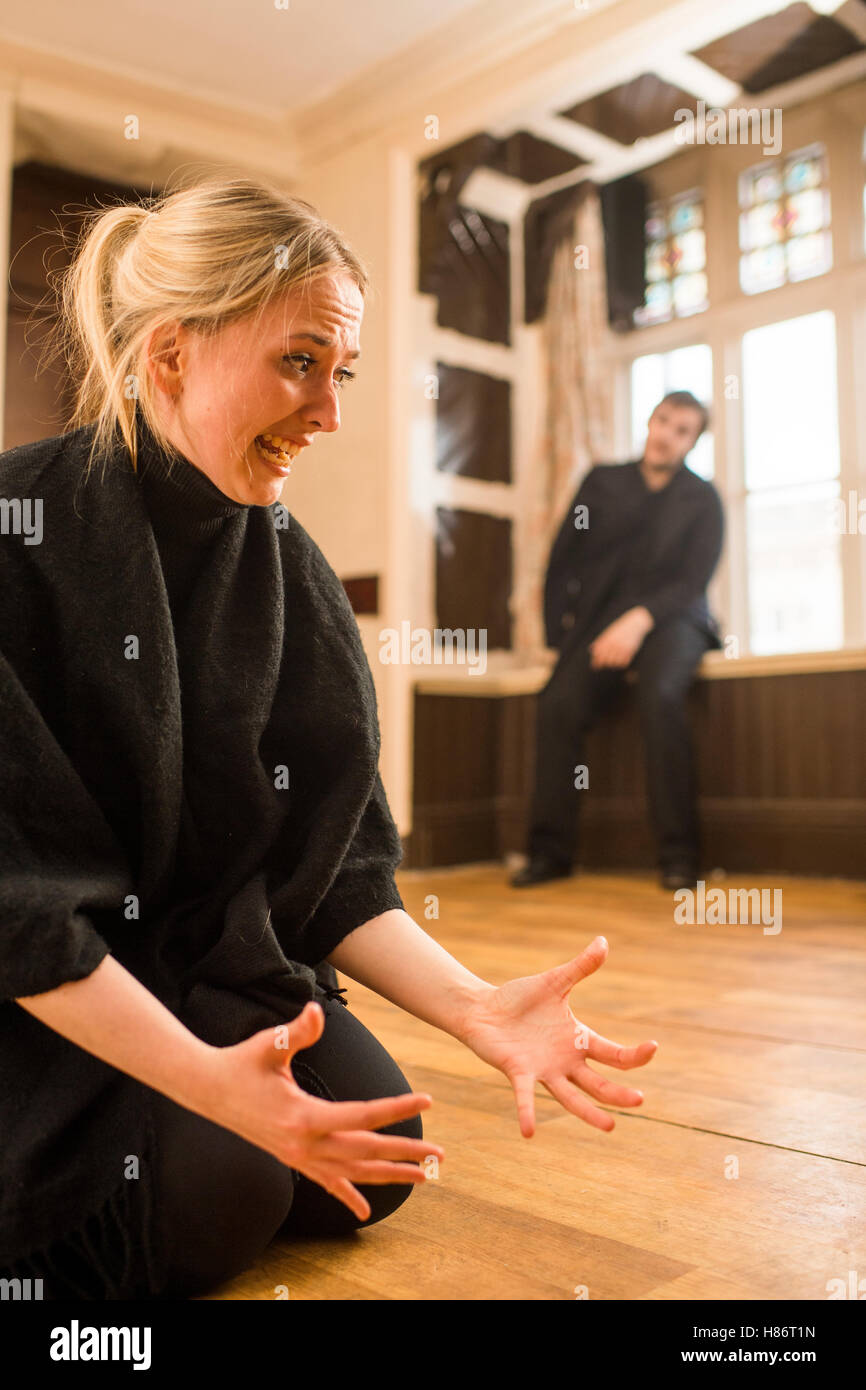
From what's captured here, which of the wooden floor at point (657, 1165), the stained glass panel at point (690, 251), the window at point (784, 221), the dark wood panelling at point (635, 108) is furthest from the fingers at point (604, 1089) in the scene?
the stained glass panel at point (690, 251)

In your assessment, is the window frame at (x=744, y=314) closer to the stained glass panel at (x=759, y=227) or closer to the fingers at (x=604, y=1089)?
the stained glass panel at (x=759, y=227)

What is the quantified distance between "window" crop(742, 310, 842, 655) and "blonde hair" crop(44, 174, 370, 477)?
348 cm

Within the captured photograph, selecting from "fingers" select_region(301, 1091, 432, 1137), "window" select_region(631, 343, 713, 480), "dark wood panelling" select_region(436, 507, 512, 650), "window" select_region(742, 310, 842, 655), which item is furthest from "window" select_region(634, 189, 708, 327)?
"fingers" select_region(301, 1091, 432, 1137)

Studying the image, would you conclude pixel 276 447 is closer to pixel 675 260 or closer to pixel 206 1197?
pixel 206 1197

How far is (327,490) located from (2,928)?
3666mm

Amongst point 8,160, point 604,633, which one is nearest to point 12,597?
point 604,633

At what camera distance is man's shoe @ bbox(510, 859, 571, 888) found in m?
3.65

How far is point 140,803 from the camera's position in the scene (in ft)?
3.10

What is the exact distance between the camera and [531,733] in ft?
14.0

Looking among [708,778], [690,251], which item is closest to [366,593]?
[708,778]

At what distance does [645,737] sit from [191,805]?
9.12 feet

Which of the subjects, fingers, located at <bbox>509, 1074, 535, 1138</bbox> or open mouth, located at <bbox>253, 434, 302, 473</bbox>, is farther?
open mouth, located at <bbox>253, 434, 302, 473</bbox>

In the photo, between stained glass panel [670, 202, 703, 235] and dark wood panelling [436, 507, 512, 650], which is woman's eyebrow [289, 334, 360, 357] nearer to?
dark wood panelling [436, 507, 512, 650]
